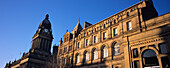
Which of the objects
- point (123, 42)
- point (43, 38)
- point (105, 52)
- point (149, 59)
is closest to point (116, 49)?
point (105, 52)

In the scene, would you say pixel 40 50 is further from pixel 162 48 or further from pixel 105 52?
pixel 162 48

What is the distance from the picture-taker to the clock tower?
2772 inches

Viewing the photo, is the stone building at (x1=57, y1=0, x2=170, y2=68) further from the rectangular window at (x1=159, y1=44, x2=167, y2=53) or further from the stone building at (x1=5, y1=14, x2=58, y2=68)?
the stone building at (x1=5, y1=14, x2=58, y2=68)

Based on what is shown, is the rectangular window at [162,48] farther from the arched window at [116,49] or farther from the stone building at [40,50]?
the stone building at [40,50]

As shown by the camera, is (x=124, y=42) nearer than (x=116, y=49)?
Yes

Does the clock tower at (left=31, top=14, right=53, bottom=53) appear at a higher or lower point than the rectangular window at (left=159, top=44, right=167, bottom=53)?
higher

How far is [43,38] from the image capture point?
72.6m

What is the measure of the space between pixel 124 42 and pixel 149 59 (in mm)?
5182

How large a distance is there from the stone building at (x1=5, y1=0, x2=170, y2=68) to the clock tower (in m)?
26.2

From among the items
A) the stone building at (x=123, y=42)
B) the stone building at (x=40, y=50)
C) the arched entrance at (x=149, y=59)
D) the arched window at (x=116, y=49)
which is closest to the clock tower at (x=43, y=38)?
the stone building at (x=40, y=50)

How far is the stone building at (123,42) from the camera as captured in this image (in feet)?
72.6

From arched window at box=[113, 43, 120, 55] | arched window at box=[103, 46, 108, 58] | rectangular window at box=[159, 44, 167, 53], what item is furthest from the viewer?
arched window at box=[103, 46, 108, 58]

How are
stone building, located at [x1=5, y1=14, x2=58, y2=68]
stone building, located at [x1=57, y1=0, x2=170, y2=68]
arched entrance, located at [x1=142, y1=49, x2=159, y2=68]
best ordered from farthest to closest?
stone building, located at [x1=5, y1=14, x2=58, y2=68] < stone building, located at [x1=57, y1=0, x2=170, y2=68] < arched entrance, located at [x1=142, y1=49, x2=159, y2=68]

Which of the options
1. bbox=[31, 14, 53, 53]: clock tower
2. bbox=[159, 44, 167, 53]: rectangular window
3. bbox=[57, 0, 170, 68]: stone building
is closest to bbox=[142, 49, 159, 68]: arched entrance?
bbox=[57, 0, 170, 68]: stone building
